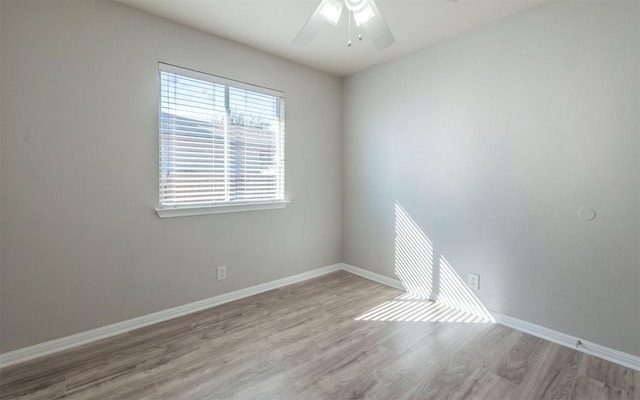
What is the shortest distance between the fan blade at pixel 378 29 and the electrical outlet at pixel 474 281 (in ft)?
6.86

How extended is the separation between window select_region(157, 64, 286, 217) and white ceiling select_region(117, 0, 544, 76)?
0.42 meters

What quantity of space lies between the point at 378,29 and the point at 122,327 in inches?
109

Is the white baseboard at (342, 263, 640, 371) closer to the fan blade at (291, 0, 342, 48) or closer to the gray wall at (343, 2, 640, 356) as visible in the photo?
the gray wall at (343, 2, 640, 356)

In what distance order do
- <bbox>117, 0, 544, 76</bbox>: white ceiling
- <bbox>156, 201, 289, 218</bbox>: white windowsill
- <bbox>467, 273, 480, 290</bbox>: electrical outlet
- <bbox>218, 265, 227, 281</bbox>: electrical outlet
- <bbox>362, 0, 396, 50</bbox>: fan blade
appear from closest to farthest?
1. <bbox>362, 0, 396, 50</bbox>: fan blade
2. <bbox>117, 0, 544, 76</bbox>: white ceiling
3. <bbox>156, 201, 289, 218</bbox>: white windowsill
4. <bbox>467, 273, 480, 290</bbox>: electrical outlet
5. <bbox>218, 265, 227, 281</bbox>: electrical outlet

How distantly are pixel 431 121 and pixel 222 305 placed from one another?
2.68 meters

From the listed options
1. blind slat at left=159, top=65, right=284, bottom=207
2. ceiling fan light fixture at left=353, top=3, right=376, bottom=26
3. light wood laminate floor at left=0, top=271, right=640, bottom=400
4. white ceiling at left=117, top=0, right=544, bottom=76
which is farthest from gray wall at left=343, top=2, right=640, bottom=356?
ceiling fan light fixture at left=353, top=3, right=376, bottom=26

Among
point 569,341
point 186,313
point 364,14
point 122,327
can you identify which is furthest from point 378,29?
point 122,327

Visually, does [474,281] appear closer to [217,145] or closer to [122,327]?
[217,145]

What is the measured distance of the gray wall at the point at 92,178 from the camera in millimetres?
1916

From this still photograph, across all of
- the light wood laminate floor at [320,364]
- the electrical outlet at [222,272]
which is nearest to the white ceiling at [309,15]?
the electrical outlet at [222,272]

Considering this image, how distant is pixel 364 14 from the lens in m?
1.59

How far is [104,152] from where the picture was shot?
2.21 metres

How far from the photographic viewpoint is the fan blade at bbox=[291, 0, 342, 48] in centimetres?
158

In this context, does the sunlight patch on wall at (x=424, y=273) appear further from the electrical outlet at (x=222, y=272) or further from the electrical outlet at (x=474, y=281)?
the electrical outlet at (x=222, y=272)
